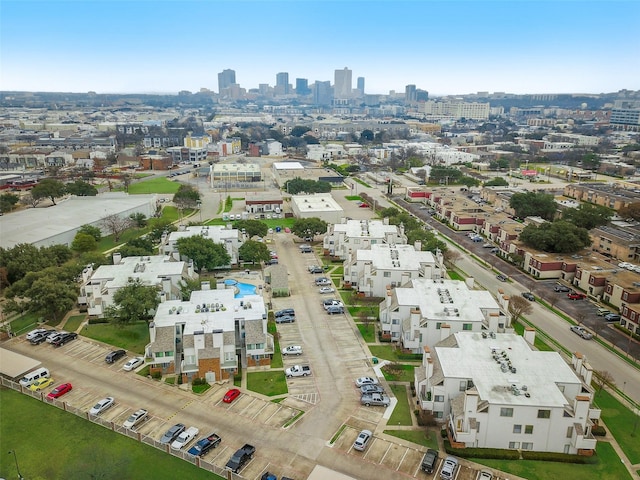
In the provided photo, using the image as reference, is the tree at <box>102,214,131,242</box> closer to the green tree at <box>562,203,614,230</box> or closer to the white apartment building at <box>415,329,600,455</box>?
the white apartment building at <box>415,329,600,455</box>

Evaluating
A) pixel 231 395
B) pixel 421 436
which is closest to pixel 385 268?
pixel 421 436

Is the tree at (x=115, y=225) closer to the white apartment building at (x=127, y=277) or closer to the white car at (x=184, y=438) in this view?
the white apartment building at (x=127, y=277)

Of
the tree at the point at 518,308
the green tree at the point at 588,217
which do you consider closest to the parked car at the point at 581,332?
the tree at the point at 518,308

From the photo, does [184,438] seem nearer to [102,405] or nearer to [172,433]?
[172,433]

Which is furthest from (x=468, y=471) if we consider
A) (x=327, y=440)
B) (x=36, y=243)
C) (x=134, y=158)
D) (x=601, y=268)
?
(x=134, y=158)

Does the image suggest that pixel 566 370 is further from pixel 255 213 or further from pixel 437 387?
pixel 255 213

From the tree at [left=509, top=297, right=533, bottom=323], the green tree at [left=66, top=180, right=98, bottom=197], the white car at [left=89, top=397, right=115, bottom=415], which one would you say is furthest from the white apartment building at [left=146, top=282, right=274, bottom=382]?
the green tree at [left=66, top=180, right=98, bottom=197]

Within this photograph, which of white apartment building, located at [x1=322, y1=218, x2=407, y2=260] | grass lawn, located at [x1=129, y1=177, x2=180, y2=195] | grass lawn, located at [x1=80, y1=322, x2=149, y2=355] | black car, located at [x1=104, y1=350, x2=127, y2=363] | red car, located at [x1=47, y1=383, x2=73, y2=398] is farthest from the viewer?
grass lawn, located at [x1=129, y1=177, x2=180, y2=195]
